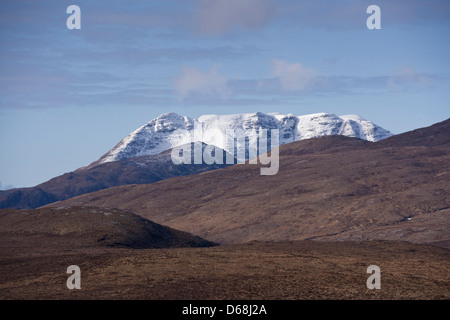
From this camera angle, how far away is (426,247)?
164 feet

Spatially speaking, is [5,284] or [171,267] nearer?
[5,284]

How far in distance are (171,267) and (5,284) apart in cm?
933

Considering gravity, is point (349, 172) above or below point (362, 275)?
above

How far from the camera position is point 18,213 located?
67625mm

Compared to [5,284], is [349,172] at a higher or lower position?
higher

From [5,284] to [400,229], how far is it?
6181cm

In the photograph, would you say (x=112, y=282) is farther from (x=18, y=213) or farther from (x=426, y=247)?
(x=18, y=213)
